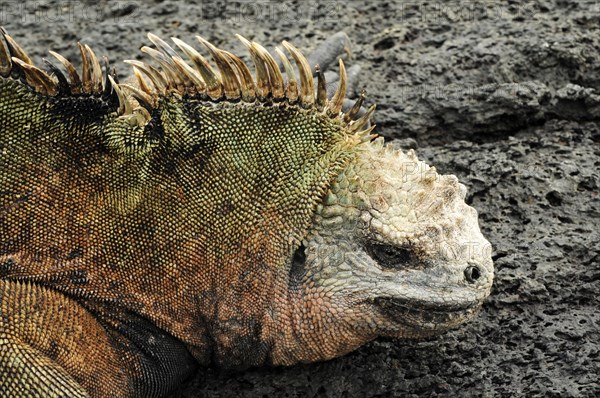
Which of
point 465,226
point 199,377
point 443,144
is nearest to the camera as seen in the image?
point 465,226

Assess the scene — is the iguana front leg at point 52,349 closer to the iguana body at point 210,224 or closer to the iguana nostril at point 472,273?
the iguana body at point 210,224

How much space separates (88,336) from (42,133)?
43.9 inches

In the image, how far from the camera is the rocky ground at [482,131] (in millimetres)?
4602

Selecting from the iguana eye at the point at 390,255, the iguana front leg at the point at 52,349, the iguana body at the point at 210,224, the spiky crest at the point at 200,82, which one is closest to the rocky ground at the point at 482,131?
the iguana body at the point at 210,224

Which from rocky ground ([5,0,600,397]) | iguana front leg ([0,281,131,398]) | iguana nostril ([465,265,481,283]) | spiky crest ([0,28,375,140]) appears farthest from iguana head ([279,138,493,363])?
iguana front leg ([0,281,131,398])

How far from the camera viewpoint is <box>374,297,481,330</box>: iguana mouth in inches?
164

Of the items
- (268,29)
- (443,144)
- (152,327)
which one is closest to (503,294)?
(443,144)

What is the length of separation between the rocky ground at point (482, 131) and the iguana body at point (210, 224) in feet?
1.39

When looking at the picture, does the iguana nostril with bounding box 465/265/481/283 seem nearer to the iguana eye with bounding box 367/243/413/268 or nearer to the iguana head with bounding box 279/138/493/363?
the iguana head with bounding box 279/138/493/363

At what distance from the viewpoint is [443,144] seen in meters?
6.18

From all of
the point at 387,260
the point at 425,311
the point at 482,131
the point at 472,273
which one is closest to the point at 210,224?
the point at 387,260

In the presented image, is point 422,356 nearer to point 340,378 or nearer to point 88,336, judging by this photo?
point 340,378

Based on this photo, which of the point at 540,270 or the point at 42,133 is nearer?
the point at 42,133

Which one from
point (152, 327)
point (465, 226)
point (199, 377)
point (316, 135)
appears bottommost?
point (199, 377)
